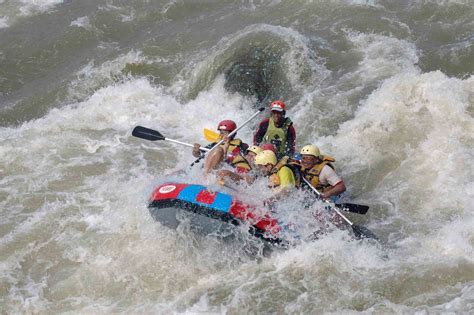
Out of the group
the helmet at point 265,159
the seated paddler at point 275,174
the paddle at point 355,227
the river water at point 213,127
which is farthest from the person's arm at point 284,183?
the paddle at point 355,227

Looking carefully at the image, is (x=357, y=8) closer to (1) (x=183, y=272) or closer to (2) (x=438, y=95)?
(2) (x=438, y=95)

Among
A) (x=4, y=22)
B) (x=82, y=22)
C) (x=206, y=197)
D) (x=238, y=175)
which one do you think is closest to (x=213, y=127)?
(x=238, y=175)

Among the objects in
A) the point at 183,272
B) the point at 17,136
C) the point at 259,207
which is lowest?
the point at 17,136

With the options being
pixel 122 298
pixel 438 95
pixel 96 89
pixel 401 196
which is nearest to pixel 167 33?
pixel 96 89

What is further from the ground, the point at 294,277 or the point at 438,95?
the point at 438,95

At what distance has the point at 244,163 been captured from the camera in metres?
8.08

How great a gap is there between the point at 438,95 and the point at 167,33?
6.84m

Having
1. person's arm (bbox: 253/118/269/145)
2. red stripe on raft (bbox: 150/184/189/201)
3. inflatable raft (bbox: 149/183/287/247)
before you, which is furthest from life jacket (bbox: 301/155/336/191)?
red stripe on raft (bbox: 150/184/189/201)

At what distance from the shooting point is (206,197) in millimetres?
7285

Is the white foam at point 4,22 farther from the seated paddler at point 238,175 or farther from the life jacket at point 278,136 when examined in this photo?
the seated paddler at point 238,175

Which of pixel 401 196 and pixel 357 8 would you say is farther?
pixel 357 8

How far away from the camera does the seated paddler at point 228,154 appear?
8.08 metres

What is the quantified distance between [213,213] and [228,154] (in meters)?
1.52

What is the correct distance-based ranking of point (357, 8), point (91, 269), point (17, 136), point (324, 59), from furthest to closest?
point (357, 8), point (324, 59), point (17, 136), point (91, 269)
